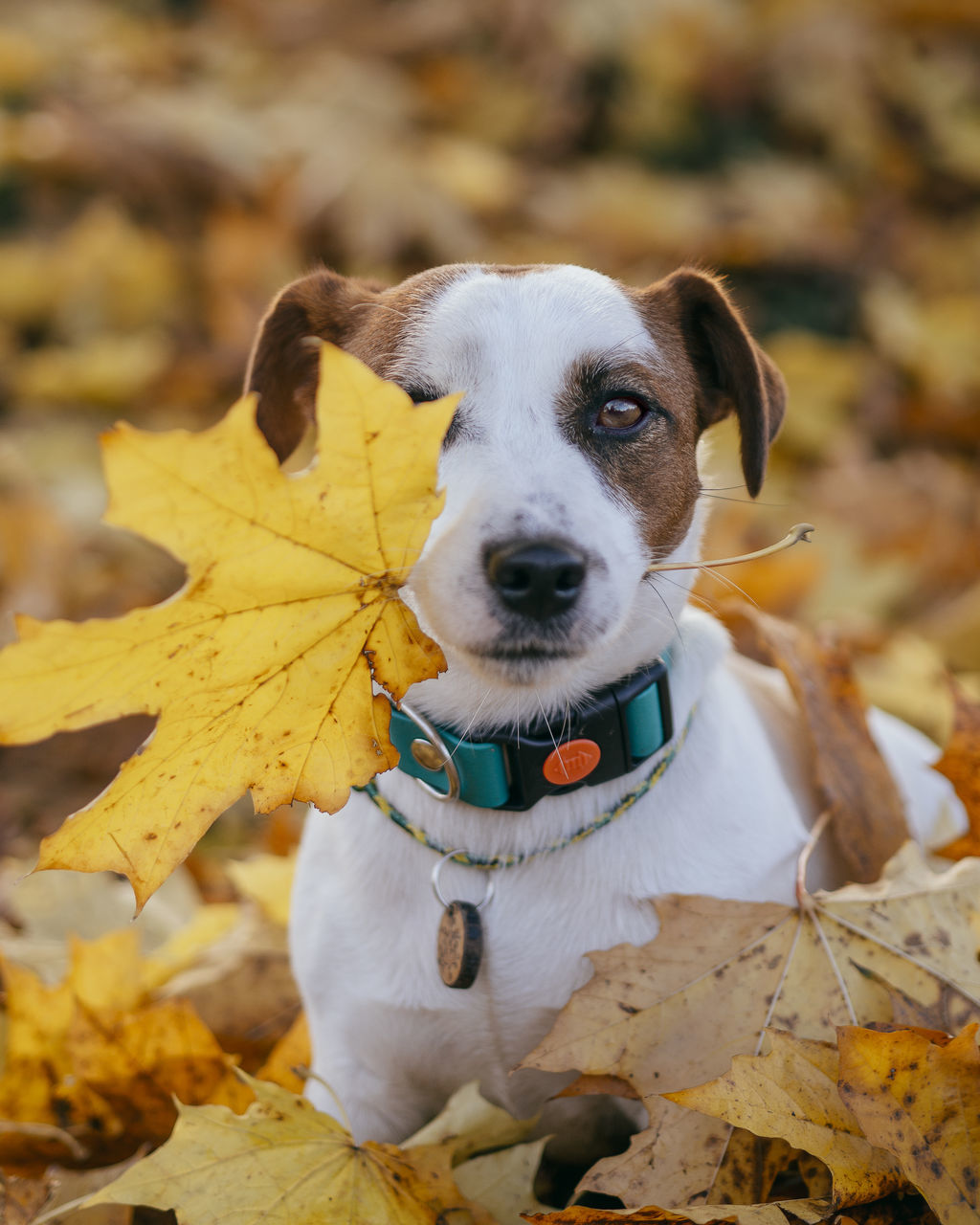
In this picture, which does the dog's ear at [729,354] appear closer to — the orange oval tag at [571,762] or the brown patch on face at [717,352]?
the brown patch on face at [717,352]

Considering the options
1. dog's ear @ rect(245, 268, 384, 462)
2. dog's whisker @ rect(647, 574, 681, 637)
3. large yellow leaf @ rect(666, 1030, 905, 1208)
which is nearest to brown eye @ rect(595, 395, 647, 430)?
dog's whisker @ rect(647, 574, 681, 637)

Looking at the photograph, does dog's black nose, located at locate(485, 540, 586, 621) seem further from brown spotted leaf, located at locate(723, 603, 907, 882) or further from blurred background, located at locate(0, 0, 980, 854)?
blurred background, located at locate(0, 0, 980, 854)

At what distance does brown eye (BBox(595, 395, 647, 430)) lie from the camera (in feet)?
6.19

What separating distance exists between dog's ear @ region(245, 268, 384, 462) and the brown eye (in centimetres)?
52

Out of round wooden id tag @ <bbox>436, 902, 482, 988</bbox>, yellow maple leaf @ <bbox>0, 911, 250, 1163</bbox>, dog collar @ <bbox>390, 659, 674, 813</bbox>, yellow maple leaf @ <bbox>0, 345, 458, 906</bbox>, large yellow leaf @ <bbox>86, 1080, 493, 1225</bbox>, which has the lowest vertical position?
yellow maple leaf @ <bbox>0, 911, 250, 1163</bbox>

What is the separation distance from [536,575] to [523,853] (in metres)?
0.56

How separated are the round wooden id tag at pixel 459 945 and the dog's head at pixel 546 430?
32 cm

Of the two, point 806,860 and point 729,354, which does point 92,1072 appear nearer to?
point 806,860

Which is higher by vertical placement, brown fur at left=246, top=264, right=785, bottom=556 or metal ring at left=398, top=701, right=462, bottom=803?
brown fur at left=246, top=264, right=785, bottom=556

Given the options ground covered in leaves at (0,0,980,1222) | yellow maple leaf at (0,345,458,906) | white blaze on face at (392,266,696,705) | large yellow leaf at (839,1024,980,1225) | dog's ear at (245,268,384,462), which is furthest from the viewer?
ground covered in leaves at (0,0,980,1222)

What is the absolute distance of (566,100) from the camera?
6742mm

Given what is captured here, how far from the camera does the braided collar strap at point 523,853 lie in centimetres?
185

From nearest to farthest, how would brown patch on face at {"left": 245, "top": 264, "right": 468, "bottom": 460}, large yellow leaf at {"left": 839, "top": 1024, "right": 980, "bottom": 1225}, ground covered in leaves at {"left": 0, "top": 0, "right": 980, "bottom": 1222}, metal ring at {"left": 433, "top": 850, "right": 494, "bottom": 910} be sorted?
large yellow leaf at {"left": 839, "top": 1024, "right": 980, "bottom": 1225}, metal ring at {"left": 433, "top": 850, "right": 494, "bottom": 910}, brown patch on face at {"left": 245, "top": 264, "right": 468, "bottom": 460}, ground covered in leaves at {"left": 0, "top": 0, "right": 980, "bottom": 1222}

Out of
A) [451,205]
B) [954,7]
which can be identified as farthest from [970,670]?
[954,7]
